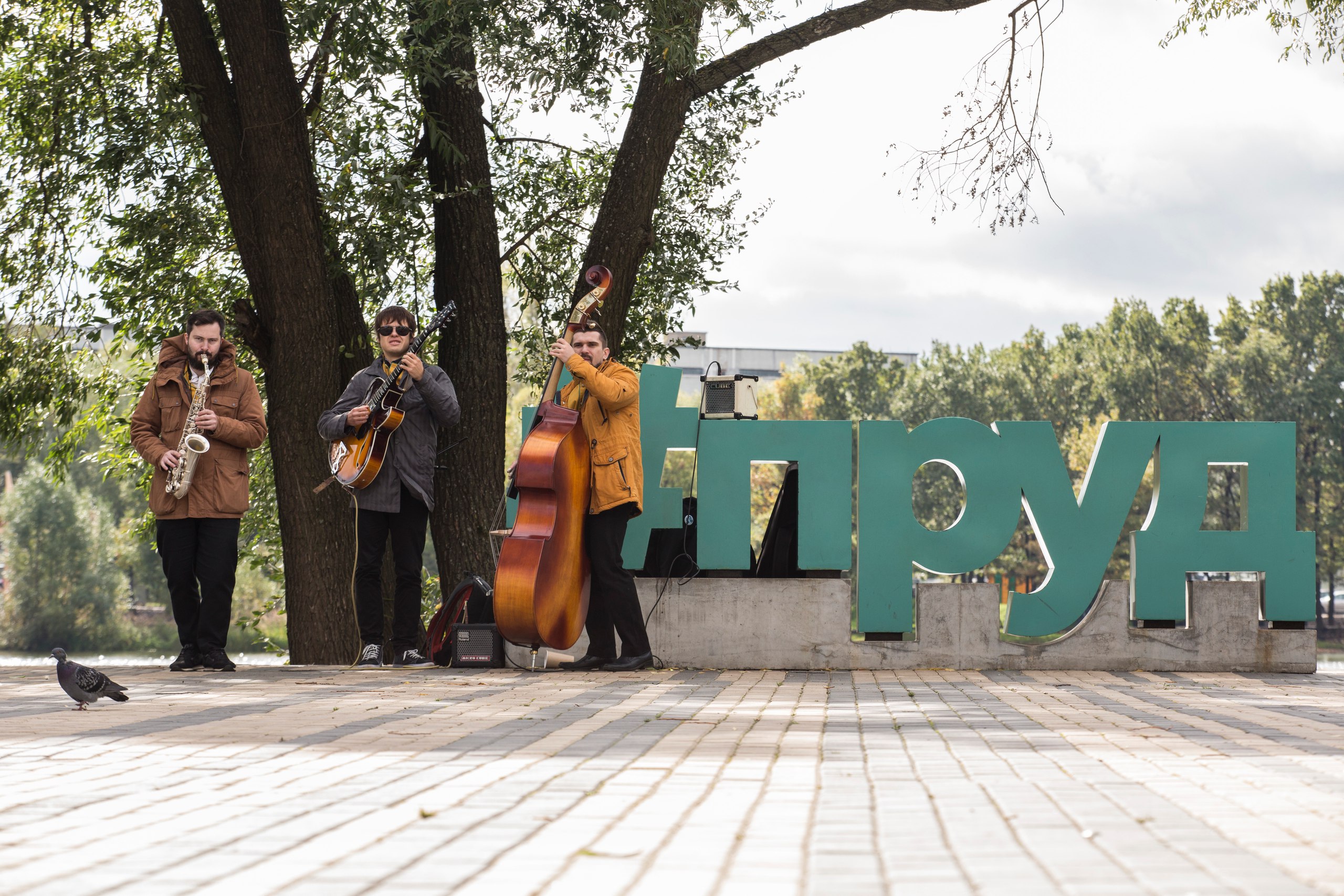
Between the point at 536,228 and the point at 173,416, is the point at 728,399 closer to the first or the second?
the point at 173,416

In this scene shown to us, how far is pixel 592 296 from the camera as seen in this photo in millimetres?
7836

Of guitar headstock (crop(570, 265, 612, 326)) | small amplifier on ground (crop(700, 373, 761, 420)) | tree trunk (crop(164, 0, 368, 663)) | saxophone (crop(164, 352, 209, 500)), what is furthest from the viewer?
tree trunk (crop(164, 0, 368, 663))

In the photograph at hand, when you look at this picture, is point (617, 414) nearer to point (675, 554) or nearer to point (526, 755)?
point (675, 554)

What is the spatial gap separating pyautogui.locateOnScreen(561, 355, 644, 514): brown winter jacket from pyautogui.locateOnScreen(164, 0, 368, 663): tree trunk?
8.24ft

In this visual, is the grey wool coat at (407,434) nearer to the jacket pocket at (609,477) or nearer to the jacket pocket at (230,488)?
the jacket pocket at (230,488)

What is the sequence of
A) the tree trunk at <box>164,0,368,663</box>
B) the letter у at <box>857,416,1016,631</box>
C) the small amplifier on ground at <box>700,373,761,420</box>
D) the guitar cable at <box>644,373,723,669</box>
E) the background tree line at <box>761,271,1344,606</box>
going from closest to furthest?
the guitar cable at <box>644,373,723,669</box>
the letter у at <box>857,416,1016,631</box>
the small amplifier on ground at <box>700,373,761,420</box>
the tree trunk at <box>164,0,368,663</box>
the background tree line at <box>761,271,1344,606</box>

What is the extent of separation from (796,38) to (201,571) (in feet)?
19.6

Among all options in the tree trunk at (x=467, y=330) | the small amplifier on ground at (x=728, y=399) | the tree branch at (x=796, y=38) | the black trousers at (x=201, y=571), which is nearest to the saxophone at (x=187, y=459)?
the black trousers at (x=201, y=571)

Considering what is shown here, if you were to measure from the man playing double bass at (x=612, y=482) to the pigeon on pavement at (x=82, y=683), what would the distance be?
299cm

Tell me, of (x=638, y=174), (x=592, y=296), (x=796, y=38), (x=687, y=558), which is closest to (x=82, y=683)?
(x=592, y=296)

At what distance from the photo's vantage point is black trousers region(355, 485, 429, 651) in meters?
7.66

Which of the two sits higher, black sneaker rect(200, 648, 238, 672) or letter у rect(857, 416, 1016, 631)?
letter у rect(857, 416, 1016, 631)

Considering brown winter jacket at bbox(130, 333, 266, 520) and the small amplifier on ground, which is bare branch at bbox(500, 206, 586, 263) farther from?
brown winter jacket at bbox(130, 333, 266, 520)

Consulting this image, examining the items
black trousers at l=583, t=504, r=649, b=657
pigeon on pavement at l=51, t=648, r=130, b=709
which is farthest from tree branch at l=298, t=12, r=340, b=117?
pigeon on pavement at l=51, t=648, r=130, b=709
